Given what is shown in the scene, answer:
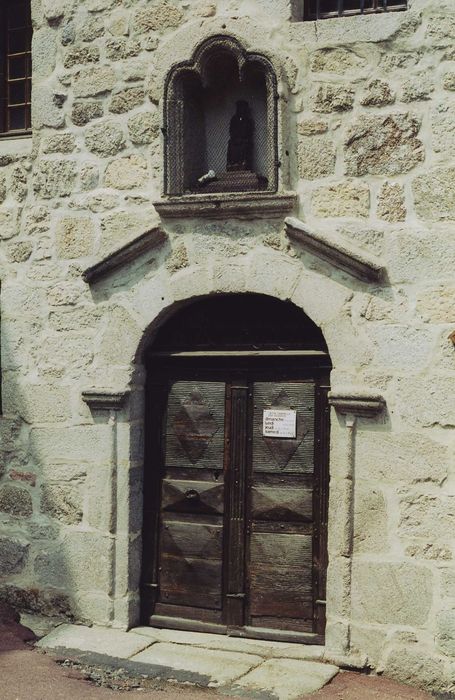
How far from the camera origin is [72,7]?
5.80 metres

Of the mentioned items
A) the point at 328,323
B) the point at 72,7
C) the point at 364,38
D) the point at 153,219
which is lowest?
the point at 328,323

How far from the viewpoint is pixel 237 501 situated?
5.51 m

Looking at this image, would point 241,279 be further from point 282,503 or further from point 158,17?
point 158,17

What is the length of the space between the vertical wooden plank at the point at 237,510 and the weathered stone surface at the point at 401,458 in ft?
2.65

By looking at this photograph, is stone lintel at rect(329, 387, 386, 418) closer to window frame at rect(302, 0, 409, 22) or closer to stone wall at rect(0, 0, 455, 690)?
stone wall at rect(0, 0, 455, 690)

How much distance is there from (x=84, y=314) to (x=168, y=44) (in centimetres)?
177

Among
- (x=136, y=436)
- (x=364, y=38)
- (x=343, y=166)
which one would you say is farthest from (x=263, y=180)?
(x=136, y=436)

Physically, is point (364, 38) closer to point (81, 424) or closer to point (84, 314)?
point (84, 314)

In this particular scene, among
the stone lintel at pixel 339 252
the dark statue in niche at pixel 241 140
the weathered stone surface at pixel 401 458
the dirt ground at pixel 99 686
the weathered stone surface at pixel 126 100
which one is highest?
the weathered stone surface at pixel 126 100

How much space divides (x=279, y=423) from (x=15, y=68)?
3187mm

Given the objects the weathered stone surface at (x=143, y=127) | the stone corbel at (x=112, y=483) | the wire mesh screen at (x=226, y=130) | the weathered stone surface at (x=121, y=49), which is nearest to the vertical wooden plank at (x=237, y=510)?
the stone corbel at (x=112, y=483)

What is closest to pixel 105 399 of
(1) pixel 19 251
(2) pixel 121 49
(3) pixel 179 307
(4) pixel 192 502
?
(3) pixel 179 307

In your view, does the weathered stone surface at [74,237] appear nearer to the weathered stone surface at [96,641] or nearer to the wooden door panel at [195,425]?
the wooden door panel at [195,425]

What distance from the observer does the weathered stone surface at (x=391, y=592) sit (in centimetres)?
484
